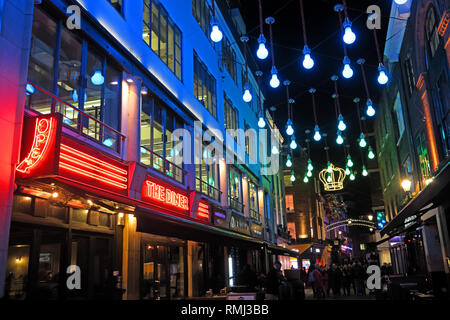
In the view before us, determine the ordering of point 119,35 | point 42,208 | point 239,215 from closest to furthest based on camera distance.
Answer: point 42,208, point 119,35, point 239,215

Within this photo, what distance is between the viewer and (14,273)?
7520mm

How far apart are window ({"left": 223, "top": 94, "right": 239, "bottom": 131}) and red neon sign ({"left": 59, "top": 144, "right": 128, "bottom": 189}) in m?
13.2

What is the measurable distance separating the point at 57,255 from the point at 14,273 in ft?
4.25

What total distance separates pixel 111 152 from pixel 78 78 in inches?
85.2

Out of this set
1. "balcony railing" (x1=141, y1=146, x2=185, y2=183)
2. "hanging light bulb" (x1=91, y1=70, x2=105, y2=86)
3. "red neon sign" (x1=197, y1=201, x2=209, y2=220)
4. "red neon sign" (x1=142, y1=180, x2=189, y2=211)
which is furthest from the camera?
"red neon sign" (x1=197, y1=201, x2=209, y2=220)

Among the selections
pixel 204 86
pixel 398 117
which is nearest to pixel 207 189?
pixel 204 86

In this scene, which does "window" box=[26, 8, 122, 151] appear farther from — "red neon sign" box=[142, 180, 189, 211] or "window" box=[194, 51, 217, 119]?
"window" box=[194, 51, 217, 119]

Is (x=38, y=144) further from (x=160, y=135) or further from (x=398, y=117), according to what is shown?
(x=398, y=117)

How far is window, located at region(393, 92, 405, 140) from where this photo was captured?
23.9 metres

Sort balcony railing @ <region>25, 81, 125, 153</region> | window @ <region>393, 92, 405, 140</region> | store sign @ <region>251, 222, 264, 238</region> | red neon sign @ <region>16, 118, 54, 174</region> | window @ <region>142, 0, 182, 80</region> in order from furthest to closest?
store sign @ <region>251, 222, 264, 238</region>
window @ <region>393, 92, 405, 140</region>
window @ <region>142, 0, 182, 80</region>
balcony railing @ <region>25, 81, 125, 153</region>
red neon sign @ <region>16, 118, 54, 174</region>

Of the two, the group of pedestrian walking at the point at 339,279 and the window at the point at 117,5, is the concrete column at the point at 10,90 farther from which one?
the group of pedestrian walking at the point at 339,279

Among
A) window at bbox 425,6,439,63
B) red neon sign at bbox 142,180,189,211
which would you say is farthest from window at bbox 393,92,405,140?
red neon sign at bbox 142,180,189,211

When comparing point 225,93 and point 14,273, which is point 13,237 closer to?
point 14,273
